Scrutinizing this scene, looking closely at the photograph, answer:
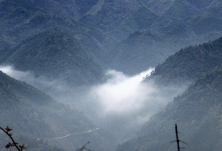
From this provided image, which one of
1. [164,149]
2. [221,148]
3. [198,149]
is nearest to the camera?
[221,148]

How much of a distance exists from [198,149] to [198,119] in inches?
1353

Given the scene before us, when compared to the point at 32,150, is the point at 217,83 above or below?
above

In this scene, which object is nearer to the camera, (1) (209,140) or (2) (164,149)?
(1) (209,140)

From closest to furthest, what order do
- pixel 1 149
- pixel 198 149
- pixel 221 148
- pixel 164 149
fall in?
1. pixel 221 148
2. pixel 198 149
3. pixel 1 149
4. pixel 164 149

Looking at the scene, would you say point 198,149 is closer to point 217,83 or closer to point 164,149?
point 164,149

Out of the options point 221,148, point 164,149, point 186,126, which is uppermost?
point 186,126

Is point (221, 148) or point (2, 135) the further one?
point (2, 135)

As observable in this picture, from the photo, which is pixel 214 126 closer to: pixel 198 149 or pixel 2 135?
pixel 198 149

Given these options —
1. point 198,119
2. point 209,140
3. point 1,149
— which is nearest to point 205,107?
point 198,119

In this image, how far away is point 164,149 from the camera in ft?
626

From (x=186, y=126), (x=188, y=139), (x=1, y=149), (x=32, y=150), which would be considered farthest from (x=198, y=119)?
(x=1, y=149)

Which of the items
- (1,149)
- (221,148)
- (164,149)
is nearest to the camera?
(221,148)

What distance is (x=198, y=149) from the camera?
16025 centimetres

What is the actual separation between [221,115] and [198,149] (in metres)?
23.9
